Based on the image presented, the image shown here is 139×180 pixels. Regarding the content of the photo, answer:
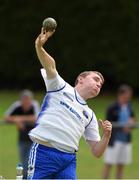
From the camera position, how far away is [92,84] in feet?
25.6

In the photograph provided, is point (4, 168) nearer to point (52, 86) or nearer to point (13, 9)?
point (52, 86)

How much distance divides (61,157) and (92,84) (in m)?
0.82

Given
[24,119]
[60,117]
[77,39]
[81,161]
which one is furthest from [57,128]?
[77,39]

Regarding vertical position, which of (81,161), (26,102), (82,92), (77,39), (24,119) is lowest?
(77,39)

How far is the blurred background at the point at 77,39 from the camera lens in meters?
33.9

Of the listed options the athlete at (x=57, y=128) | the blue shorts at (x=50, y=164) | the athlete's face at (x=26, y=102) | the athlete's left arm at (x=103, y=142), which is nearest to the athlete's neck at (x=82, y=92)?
the athlete at (x=57, y=128)

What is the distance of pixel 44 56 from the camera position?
751 cm

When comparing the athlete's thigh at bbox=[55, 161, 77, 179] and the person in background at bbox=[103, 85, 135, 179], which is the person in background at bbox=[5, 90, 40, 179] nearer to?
the person in background at bbox=[103, 85, 135, 179]

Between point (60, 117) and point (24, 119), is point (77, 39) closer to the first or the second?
point (24, 119)

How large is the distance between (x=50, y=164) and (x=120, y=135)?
254 inches

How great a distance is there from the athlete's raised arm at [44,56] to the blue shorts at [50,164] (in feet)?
2.49

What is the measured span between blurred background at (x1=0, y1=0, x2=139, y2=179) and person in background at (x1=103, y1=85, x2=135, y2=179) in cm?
1884

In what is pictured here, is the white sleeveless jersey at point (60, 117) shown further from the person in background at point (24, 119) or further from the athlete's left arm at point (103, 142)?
the person in background at point (24, 119)

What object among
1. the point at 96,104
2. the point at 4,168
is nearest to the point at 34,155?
the point at 4,168
